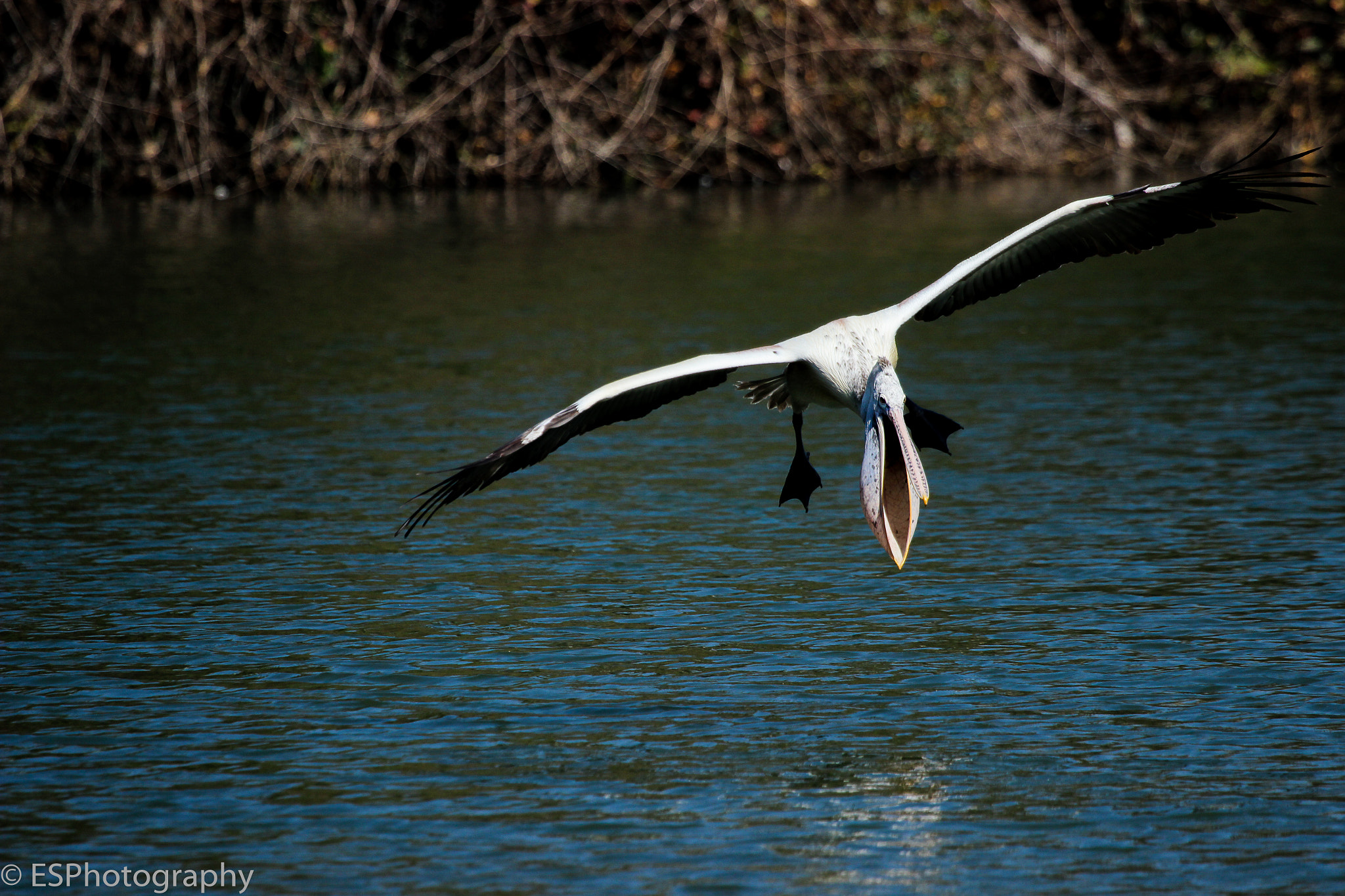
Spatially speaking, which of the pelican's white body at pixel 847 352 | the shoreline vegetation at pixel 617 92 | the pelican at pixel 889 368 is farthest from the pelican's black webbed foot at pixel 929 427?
the shoreline vegetation at pixel 617 92

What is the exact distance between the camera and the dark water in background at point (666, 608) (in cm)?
485

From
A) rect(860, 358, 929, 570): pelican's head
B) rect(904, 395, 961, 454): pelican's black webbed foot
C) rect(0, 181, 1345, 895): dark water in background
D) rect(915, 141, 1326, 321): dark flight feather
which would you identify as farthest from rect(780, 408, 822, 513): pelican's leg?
rect(860, 358, 929, 570): pelican's head

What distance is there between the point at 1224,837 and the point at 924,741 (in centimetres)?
101

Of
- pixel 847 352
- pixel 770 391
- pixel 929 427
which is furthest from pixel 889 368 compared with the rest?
pixel 770 391

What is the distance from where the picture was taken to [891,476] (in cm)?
615

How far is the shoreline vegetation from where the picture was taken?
2161 cm

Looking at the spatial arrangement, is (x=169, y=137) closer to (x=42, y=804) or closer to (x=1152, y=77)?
(x=1152, y=77)

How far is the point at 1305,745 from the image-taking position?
5363 mm

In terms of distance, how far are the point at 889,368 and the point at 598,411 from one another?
111cm

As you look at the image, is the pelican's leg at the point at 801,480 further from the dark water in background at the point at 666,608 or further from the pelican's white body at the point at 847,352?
the pelican's white body at the point at 847,352

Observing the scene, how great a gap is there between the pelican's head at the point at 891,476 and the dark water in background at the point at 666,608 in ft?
1.70

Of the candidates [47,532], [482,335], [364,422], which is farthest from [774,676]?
[482,335]

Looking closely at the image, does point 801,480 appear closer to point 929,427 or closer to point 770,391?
point 770,391

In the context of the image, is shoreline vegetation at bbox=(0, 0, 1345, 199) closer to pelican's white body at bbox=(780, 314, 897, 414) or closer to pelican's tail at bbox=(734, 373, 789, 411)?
pelican's tail at bbox=(734, 373, 789, 411)
